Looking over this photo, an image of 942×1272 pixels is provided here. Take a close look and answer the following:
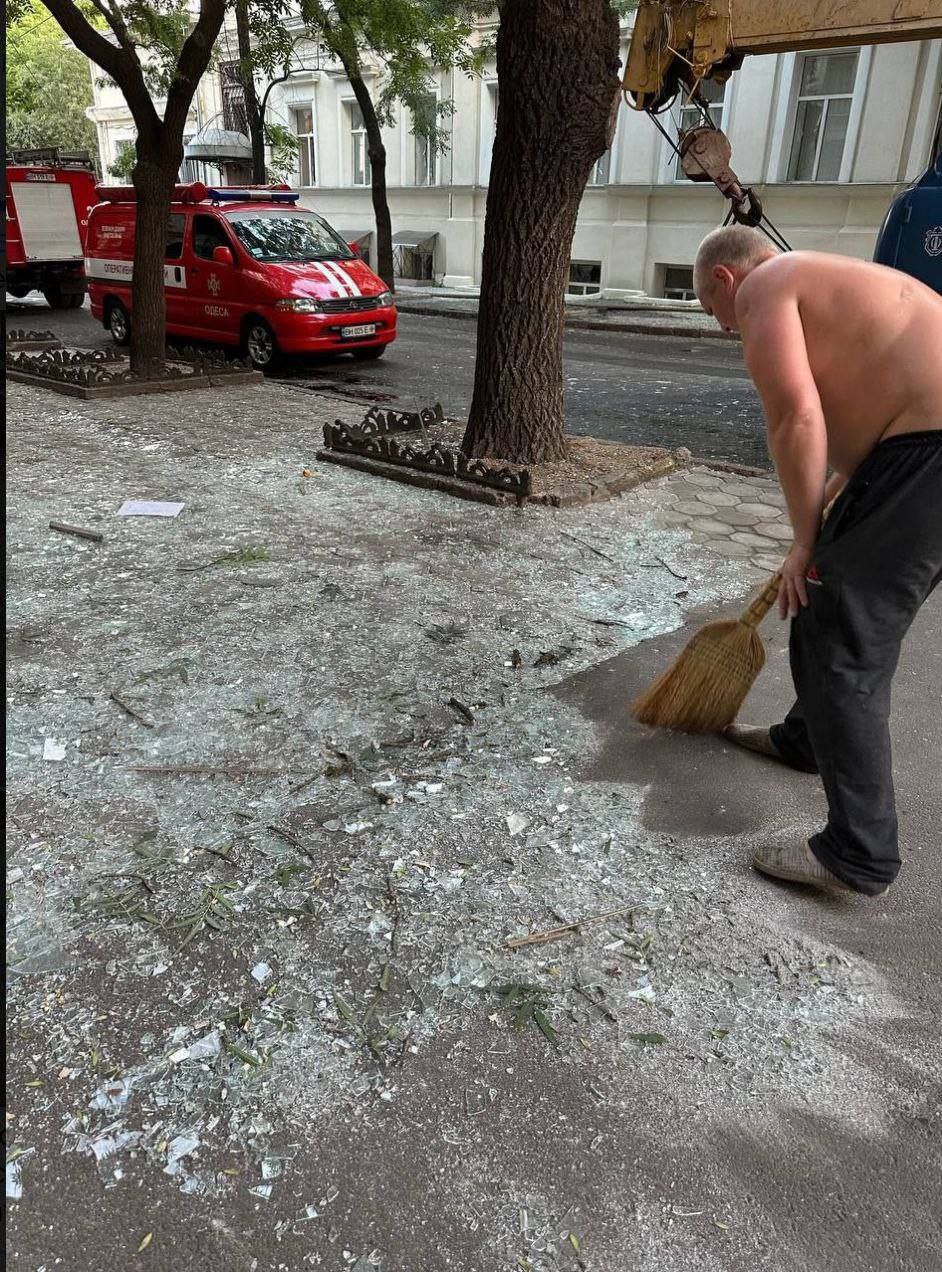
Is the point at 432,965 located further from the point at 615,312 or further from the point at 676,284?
the point at 676,284

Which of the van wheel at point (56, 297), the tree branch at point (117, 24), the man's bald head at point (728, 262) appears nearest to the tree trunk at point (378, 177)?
the van wheel at point (56, 297)

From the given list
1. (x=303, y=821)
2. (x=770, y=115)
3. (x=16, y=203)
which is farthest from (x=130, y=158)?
(x=303, y=821)

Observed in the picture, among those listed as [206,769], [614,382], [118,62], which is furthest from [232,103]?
[206,769]

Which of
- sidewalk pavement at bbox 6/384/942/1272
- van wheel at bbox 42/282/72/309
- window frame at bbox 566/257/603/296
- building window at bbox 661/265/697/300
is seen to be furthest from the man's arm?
window frame at bbox 566/257/603/296

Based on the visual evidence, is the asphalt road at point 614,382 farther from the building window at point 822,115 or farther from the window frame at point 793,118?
the building window at point 822,115

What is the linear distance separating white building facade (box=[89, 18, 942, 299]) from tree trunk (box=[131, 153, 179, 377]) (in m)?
13.4

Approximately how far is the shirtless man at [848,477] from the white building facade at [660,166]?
17.7 meters

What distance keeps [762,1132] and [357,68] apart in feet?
60.9

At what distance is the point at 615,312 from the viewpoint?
21438mm

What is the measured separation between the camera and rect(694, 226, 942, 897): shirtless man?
2547 millimetres

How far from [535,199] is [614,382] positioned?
5834 mm

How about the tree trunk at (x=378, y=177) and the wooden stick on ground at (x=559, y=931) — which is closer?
the wooden stick on ground at (x=559, y=931)

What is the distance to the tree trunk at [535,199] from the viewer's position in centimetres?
637

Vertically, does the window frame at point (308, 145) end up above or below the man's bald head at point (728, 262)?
above
